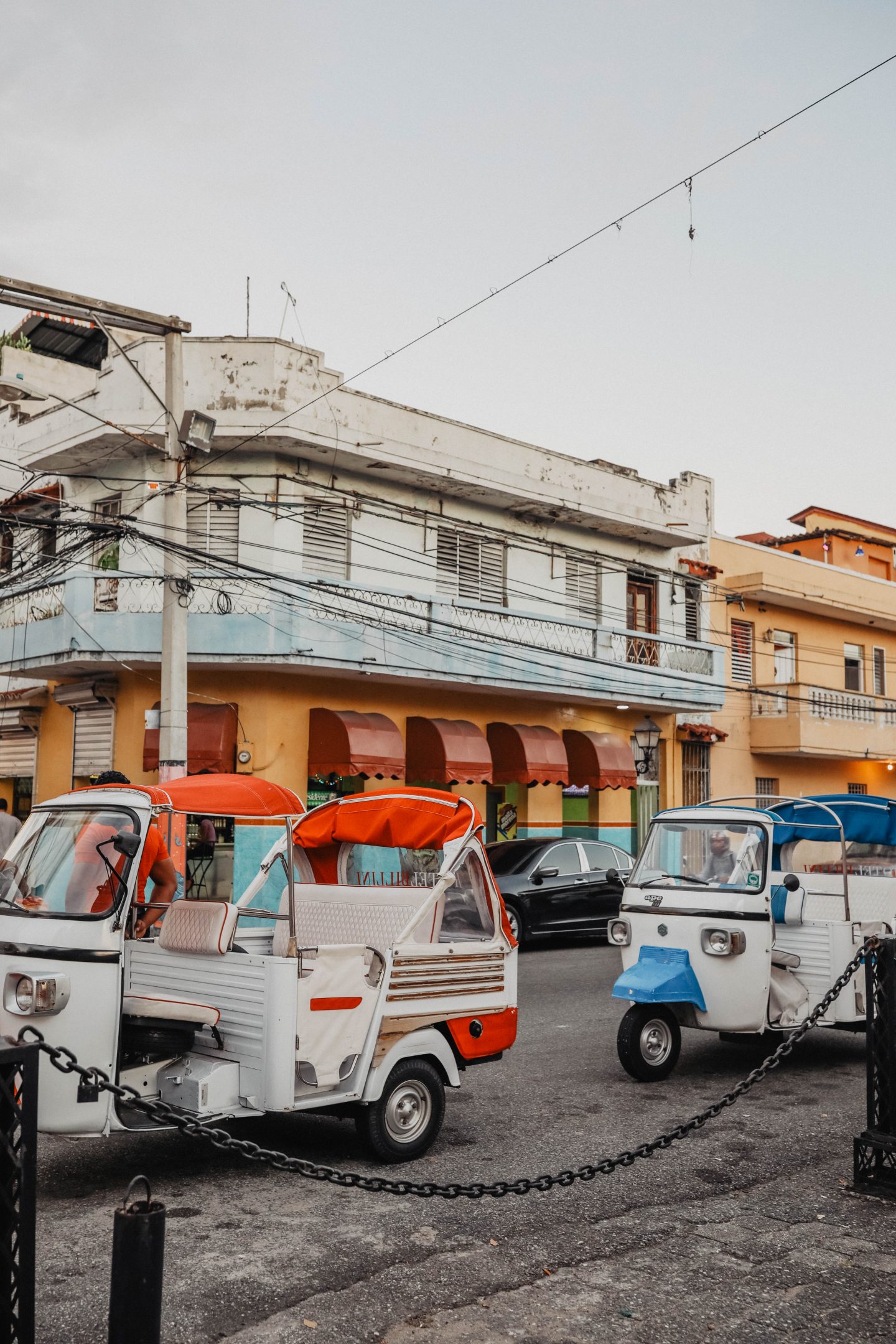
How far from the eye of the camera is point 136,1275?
3336mm

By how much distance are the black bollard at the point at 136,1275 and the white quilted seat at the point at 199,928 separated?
2941mm

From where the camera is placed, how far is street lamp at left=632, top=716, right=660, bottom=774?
26.0m

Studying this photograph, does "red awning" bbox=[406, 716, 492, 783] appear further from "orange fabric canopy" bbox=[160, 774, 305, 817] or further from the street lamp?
"orange fabric canopy" bbox=[160, 774, 305, 817]

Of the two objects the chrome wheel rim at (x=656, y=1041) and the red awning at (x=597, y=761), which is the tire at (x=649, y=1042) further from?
the red awning at (x=597, y=761)

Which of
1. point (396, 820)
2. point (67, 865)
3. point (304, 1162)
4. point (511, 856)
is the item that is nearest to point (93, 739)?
point (511, 856)

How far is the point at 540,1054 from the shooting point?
9.82 m

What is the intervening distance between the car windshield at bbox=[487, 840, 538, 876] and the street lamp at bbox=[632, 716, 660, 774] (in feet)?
26.0

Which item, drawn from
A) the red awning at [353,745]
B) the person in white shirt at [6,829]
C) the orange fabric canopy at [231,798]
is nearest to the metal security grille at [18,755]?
the red awning at [353,745]

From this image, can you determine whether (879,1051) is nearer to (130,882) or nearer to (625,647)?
(130,882)

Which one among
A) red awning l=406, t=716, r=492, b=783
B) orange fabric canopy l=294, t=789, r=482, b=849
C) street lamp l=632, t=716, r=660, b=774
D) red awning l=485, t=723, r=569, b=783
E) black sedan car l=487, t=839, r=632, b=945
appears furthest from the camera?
street lamp l=632, t=716, r=660, b=774

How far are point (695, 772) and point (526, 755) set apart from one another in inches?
287

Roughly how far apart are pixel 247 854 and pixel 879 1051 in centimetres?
1358

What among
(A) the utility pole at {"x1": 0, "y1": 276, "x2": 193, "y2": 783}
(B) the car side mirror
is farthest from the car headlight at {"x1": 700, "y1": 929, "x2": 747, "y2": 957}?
(A) the utility pole at {"x1": 0, "y1": 276, "x2": 193, "y2": 783}

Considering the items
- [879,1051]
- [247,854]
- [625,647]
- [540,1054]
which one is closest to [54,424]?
[247,854]
